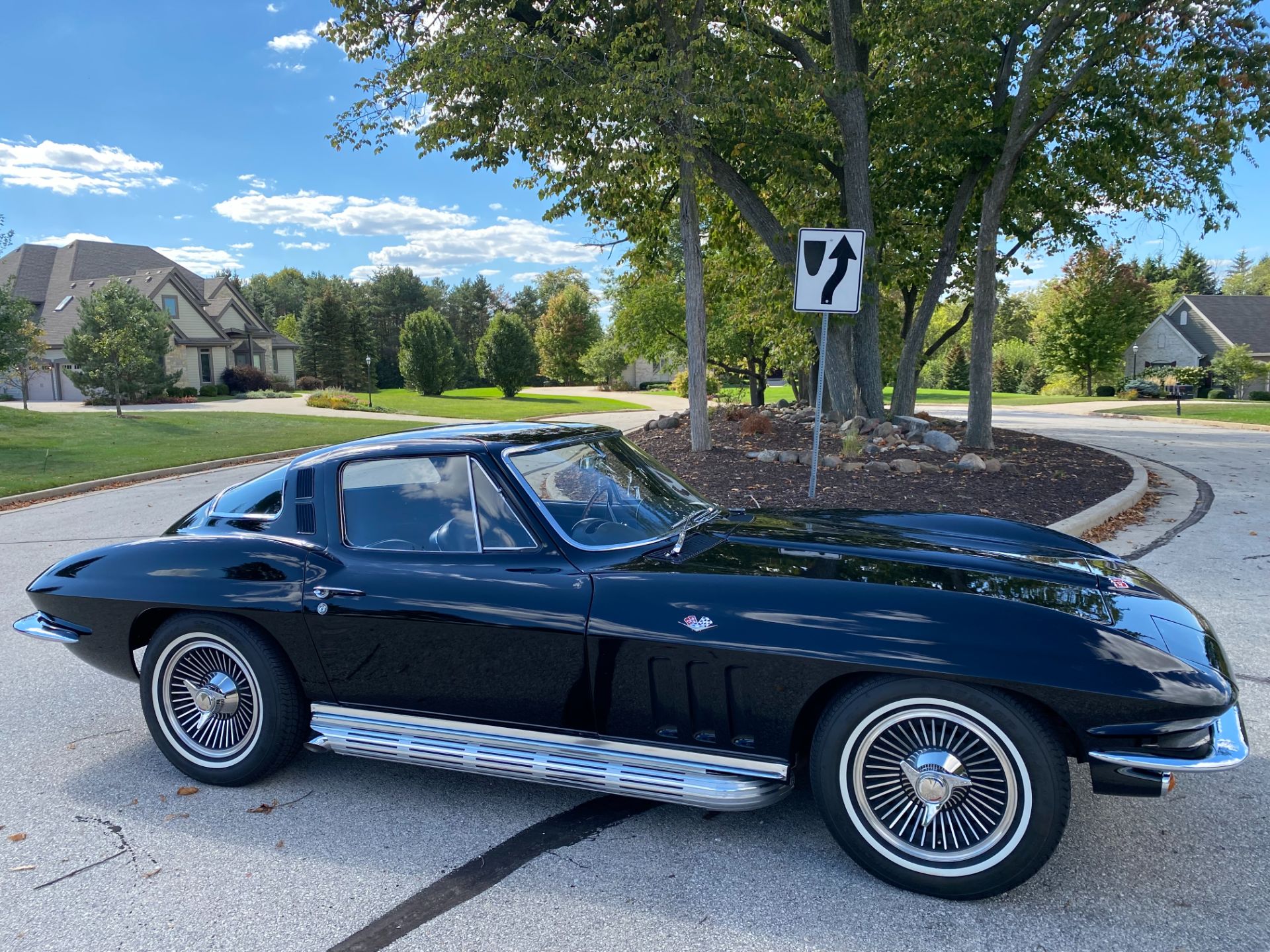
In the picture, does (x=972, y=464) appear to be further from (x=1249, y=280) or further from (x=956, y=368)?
(x=1249, y=280)

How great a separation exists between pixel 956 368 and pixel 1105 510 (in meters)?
52.2

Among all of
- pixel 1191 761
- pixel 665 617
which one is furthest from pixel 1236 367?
pixel 665 617

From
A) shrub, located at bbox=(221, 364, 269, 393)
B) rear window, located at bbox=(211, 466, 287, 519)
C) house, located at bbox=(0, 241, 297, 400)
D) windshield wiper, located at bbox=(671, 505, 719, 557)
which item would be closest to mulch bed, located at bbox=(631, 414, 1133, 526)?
windshield wiper, located at bbox=(671, 505, 719, 557)

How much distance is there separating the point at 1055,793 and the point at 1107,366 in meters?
47.9

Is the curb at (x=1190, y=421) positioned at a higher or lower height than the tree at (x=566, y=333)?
lower

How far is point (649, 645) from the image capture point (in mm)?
2803

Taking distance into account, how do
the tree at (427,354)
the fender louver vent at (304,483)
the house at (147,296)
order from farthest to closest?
the tree at (427,354) → the house at (147,296) → the fender louver vent at (304,483)

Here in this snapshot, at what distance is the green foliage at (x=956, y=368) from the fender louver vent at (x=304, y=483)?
57643 millimetres

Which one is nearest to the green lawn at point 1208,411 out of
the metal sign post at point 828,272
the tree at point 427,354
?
the metal sign post at point 828,272

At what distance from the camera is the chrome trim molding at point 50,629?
371cm

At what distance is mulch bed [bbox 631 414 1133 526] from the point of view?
8.42 metres

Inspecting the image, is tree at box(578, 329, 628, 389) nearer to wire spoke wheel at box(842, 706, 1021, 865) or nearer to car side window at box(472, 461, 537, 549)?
car side window at box(472, 461, 537, 549)

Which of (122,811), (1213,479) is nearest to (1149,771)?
(122,811)

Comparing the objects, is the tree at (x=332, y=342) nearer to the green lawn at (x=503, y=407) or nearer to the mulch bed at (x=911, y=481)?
the green lawn at (x=503, y=407)
